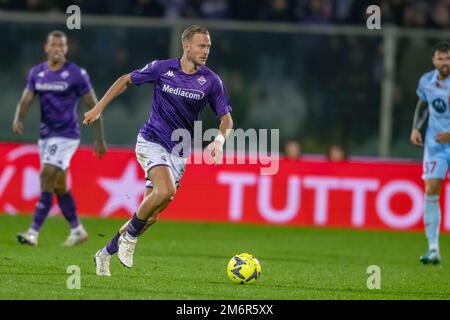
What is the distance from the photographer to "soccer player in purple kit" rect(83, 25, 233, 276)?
31.3 feet

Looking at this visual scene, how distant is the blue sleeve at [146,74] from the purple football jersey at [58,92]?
3.37 metres

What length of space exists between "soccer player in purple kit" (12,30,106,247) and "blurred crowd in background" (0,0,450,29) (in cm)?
515

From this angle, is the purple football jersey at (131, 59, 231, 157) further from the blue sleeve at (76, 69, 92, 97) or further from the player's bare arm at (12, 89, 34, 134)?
the player's bare arm at (12, 89, 34, 134)

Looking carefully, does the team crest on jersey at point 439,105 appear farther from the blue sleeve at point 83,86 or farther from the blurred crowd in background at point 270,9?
the blurred crowd in background at point 270,9

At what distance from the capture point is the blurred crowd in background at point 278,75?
1714cm

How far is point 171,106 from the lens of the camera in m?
9.86

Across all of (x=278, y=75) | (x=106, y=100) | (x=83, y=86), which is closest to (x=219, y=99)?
(x=106, y=100)

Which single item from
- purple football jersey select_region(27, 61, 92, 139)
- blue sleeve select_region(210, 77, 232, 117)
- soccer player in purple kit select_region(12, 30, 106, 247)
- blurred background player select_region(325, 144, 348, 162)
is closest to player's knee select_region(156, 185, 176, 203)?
blue sleeve select_region(210, 77, 232, 117)

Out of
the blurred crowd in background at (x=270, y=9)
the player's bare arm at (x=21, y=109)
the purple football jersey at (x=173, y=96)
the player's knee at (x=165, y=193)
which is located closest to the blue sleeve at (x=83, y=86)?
the player's bare arm at (x=21, y=109)

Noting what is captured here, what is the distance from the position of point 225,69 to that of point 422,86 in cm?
506

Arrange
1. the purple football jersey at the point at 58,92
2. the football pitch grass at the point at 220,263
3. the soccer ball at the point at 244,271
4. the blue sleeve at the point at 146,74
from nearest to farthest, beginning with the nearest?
the football pitch grass at the point at 220,263 < the soccer ball at the point at 244,271 < the blue sleeve at the point at 146,74 < the purple football jersey at the point at 58,92

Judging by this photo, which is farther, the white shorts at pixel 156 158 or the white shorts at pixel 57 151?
the white shorts at pixel 57 151

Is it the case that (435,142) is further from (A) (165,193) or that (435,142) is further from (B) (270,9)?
(B) (270,9)
